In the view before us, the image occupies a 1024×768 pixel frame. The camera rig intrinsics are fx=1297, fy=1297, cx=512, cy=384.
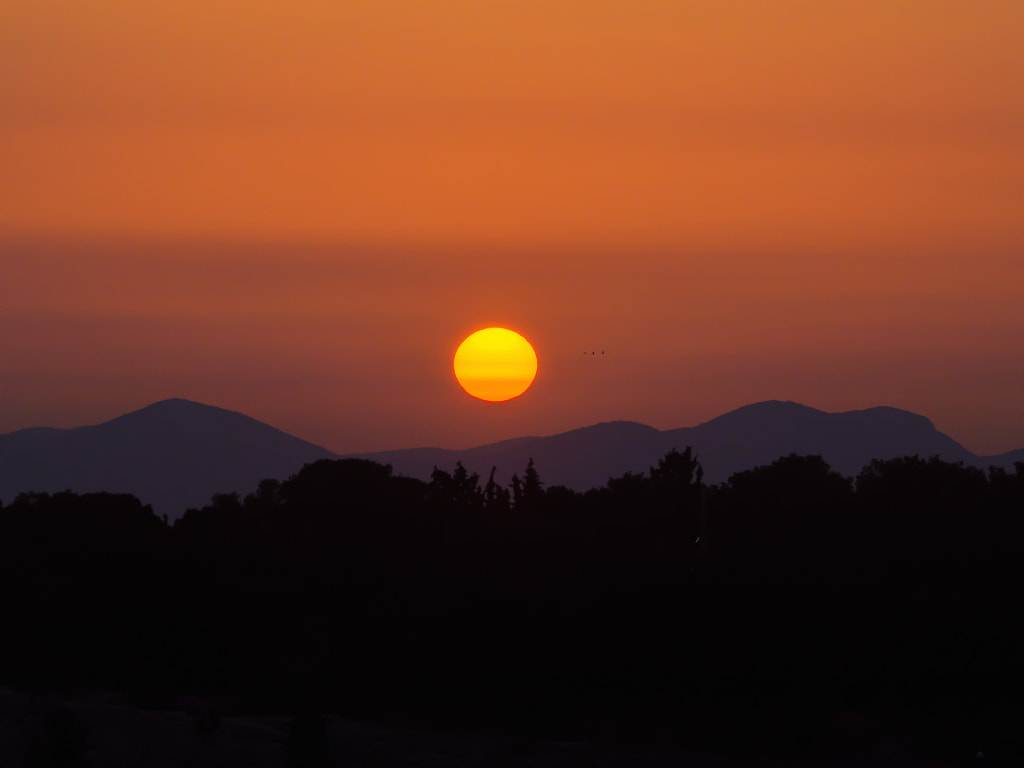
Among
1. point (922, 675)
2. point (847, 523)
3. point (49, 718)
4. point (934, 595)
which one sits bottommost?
point (49, 718)

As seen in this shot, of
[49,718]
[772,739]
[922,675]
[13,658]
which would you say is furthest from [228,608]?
[922,675]

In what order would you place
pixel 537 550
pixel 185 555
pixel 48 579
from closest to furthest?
pixel 48 579, pixel 185 555, pixel 537 550

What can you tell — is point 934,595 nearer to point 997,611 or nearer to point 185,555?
point 997,611

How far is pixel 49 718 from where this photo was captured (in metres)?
23.9

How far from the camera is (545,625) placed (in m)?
34.2

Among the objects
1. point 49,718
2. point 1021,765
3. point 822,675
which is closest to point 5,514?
point 49,718

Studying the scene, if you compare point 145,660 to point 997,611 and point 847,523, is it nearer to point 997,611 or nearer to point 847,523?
point 997,611

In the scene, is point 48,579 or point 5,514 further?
point 5,514

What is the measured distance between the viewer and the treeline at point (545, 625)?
29.8 m

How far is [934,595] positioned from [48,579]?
2437 cm

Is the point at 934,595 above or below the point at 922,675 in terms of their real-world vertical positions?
above

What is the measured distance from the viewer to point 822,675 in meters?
30.6

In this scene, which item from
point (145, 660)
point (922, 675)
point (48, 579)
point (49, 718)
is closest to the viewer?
point (49, 718)

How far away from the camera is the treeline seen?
1172 inches
